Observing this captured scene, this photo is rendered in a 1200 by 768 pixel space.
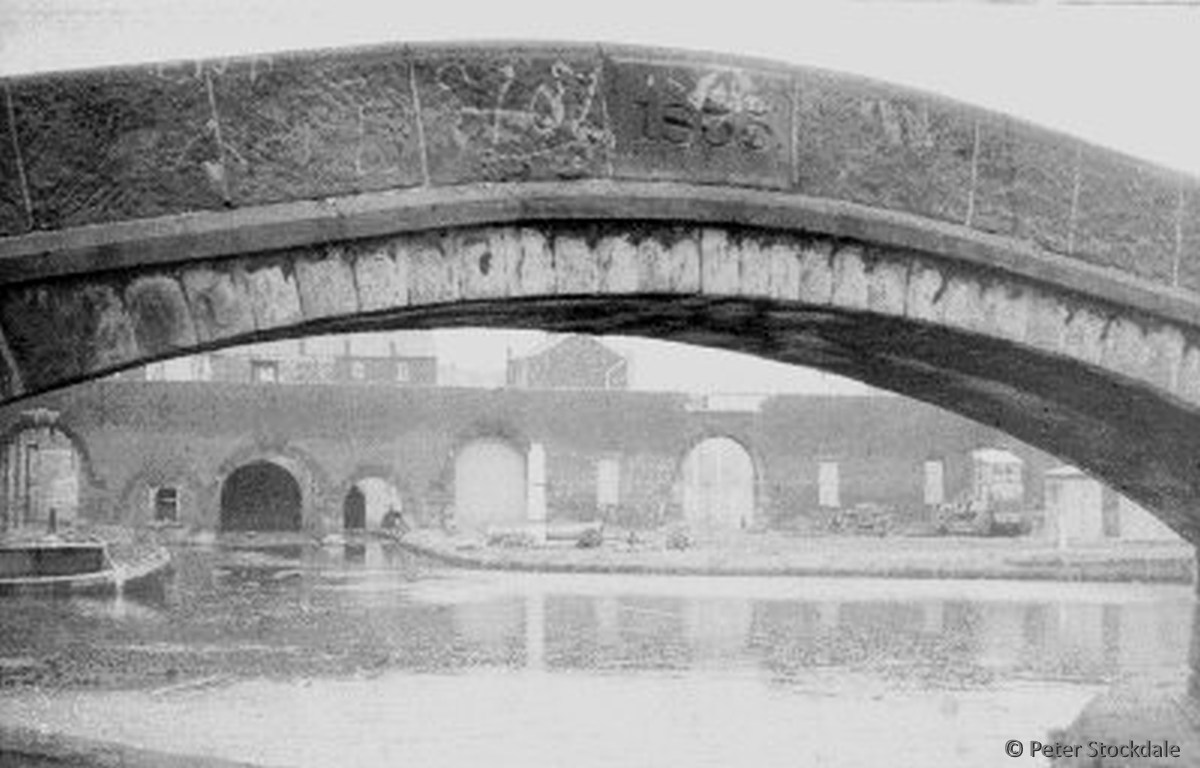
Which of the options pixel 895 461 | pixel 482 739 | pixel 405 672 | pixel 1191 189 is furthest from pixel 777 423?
pixel 1191 189

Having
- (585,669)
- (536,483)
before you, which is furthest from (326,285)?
A: (536,483)

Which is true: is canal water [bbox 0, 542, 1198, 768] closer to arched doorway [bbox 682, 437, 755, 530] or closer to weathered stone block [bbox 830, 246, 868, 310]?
weathered stone block [bbox 830, 246, 868, 310]

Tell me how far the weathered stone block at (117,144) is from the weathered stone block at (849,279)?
2.47 metres

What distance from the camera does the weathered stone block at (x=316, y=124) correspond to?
5117 mm

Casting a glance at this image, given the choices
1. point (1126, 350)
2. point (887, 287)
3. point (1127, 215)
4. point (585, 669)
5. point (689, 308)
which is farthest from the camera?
point (585, 669)

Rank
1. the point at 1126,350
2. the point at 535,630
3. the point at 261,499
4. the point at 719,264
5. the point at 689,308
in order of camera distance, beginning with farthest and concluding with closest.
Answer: the point at 261,499, the point at 535,630, the point at 1126,350, the point at 689,308, the point at 719,264

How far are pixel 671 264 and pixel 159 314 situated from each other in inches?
A: 77.6

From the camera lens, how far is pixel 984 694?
14.0m

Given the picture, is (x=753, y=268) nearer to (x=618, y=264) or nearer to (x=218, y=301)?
(x=618, y=264)

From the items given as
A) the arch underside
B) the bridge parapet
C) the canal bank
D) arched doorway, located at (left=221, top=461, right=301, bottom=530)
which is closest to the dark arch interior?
the arch underside

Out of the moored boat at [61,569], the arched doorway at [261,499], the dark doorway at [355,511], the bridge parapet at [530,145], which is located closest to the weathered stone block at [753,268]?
the bridge parapet at [530,145]

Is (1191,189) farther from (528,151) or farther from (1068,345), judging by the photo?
(528,151)

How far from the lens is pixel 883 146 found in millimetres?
6055

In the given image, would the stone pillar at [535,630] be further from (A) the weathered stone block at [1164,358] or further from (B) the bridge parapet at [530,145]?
(B) the bridge parapet at [530,145]
